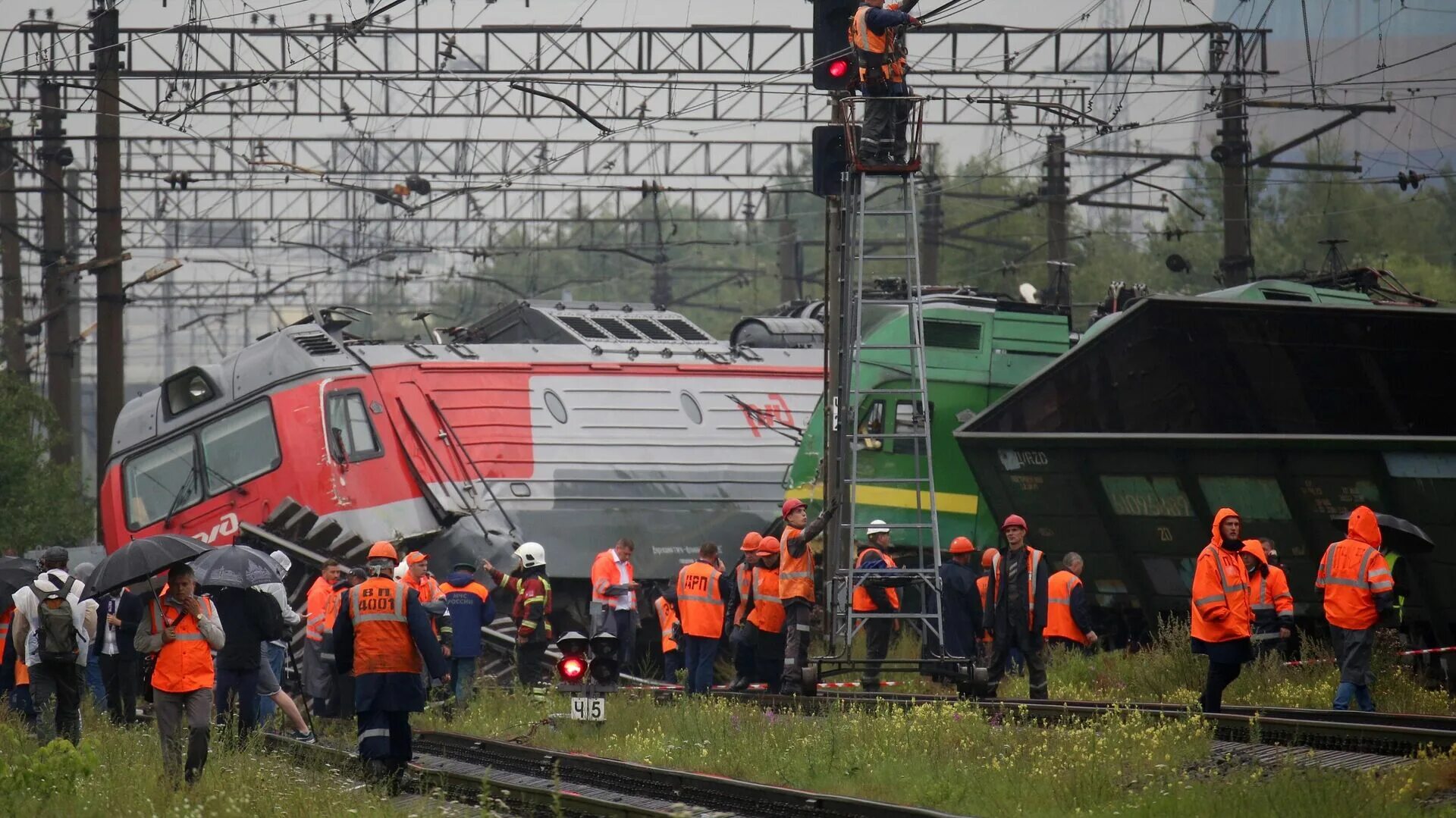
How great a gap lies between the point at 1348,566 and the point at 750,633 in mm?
5087

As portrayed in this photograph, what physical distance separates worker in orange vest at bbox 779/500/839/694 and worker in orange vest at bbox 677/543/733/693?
155 cm

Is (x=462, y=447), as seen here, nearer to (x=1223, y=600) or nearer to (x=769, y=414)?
(x=769, y=414)

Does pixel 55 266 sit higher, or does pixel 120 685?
pixel 55 266

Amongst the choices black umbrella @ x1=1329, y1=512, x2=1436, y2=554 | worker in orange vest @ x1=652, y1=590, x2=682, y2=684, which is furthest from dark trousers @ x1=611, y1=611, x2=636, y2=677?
black umbrella @ x1=1329, y1=512, x2=1436, y2=554

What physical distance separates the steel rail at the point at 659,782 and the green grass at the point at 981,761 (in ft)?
1.44

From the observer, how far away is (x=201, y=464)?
818 inches

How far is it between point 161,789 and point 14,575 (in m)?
5.00

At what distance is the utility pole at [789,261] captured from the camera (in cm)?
3555

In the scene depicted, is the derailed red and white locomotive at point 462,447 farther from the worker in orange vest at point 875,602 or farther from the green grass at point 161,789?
the green grass at point 161,789

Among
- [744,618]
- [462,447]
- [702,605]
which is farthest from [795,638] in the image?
[462,447]

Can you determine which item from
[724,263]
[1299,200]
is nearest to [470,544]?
[1299,200]

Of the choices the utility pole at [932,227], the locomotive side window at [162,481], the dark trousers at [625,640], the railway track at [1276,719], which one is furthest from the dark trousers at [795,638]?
the utility pole at [932,227]

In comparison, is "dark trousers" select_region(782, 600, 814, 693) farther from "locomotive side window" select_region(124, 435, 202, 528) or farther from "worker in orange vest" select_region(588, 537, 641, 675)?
"locomotive side window" select_region(124, 435, 202, 528)

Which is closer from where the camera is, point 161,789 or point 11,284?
point 161,789
